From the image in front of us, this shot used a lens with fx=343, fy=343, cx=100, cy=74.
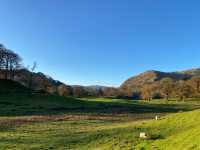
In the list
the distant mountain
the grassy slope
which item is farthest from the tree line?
the grassy slope

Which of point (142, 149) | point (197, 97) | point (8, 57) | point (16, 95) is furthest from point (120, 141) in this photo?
point (197, 97)

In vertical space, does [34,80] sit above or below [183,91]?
above

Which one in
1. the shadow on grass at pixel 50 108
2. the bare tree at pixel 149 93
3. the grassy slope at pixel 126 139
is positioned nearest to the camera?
the grassy slope at pixel 126 139

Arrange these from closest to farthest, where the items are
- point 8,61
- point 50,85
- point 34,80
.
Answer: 1. point 8,61
2. point 34,80
3. point 50,85

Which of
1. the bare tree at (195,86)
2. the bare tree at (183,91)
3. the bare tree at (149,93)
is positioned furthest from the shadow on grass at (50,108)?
the bare tree at (149,93)

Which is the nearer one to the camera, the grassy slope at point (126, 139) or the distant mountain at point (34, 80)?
the grassy slope at point (126, 139)

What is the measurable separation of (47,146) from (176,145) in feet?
30.3

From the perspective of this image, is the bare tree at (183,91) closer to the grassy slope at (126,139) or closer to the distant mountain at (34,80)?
the distant mountain at (34,80)

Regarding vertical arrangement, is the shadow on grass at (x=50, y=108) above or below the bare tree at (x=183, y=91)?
A: below

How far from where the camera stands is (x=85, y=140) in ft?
82.8

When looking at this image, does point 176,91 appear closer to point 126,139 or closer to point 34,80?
point 34,80

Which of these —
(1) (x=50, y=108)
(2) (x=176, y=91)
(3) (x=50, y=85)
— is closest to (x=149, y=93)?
(2) (x=176, y=91)

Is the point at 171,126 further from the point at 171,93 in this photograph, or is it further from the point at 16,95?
the point at 171,93

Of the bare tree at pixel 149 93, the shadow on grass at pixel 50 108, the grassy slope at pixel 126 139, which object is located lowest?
the grassy slope at pixel 126 139
